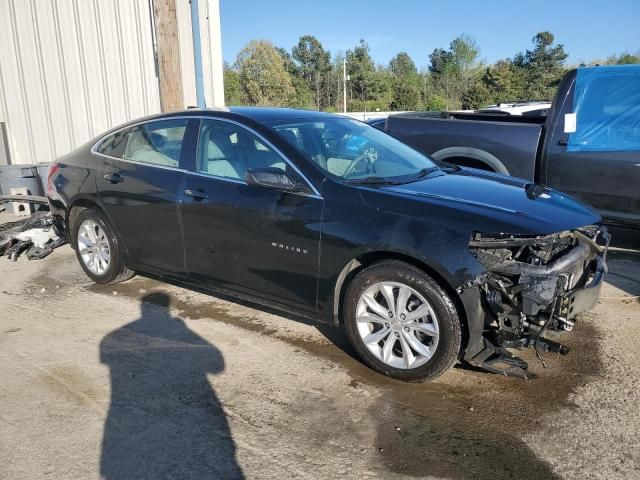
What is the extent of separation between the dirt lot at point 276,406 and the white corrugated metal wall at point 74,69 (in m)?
6.33

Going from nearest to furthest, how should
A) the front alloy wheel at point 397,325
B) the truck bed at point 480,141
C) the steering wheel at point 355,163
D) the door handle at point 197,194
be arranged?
the front alloy wheel at point 397,325 → the steering wheel at point 355,163 → the door handle at point 197,194 → the truck bed at point 480,141

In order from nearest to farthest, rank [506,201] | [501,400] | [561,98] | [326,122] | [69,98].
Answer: [501,400], [506,201], [326,122], [561,98], [69,98]

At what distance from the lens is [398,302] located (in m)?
3.39

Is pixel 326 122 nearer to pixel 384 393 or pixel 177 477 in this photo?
pixel 384 393

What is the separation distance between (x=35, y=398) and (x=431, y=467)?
2386 millimetres

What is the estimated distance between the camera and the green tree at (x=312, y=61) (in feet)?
232

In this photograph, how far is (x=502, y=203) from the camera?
3.47m

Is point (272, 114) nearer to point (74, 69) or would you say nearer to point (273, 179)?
point (273, 179)

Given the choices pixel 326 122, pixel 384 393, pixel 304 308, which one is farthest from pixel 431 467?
pixel 326 122

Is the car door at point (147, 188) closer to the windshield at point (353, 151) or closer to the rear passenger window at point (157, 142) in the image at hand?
the rear passenger window at point (157, 142)

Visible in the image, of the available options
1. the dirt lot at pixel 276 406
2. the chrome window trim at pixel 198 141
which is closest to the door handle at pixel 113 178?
the chrome window trim at pixel 198 141

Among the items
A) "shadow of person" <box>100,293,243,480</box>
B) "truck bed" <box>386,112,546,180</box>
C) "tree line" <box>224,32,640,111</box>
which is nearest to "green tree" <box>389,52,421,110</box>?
"tree line" <box>224,32,640,111</box>

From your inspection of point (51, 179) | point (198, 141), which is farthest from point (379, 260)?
point (51, 179)

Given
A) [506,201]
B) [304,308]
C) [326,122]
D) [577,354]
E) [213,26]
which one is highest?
[213,26]
